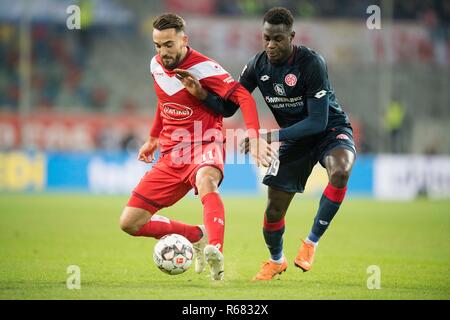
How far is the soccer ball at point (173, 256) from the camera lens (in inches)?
283

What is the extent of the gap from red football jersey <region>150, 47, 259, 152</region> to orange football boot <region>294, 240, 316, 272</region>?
4.32ft

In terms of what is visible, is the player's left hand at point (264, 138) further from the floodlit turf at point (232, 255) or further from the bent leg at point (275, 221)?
the floodlit turf at point (232, 255)

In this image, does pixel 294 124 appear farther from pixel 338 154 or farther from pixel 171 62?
pixel 171 62

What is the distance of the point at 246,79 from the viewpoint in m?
7.82

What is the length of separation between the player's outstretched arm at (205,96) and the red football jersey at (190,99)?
0.25ft

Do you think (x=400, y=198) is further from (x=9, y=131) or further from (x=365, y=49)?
(x=9, y=131)

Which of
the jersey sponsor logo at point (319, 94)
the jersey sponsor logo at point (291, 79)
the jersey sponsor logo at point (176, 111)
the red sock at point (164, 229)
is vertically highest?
the jersey sponsor logo at point (291, 79)

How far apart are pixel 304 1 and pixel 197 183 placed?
74.6ft

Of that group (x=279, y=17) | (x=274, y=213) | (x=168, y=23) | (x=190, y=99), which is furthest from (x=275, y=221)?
(x=168, y=23)

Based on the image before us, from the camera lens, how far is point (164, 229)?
784 centimetres

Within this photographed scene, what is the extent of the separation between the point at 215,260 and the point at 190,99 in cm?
166

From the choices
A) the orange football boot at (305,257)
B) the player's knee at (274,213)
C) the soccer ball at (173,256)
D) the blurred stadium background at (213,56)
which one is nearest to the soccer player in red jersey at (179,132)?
the soccer ball at (173,256)

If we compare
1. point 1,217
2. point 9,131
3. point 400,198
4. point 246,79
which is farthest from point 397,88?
point 246,79
